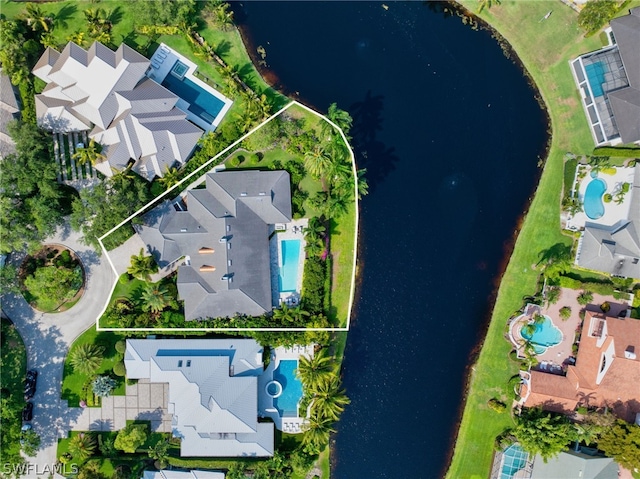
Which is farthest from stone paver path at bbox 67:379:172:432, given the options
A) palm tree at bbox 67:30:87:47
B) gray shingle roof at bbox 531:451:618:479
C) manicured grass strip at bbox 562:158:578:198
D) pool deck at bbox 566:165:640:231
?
manicured grass strip at bbox 562:158:578:198

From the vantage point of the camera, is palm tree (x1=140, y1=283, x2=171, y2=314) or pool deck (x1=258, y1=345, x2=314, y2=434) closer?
palm tree (x1=140, y1=283, x2=171, y2=314)

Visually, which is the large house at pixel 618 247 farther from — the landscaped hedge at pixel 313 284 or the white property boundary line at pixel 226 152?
the landscaped hedge at pixel 313 284

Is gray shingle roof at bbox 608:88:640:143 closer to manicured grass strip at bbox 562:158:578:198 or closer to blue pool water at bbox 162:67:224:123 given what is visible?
manicured grass strip at bbox 562:158:578:198

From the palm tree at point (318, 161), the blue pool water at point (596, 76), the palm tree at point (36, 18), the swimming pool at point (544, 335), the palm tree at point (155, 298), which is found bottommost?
the swimming pool at point (544, 335)

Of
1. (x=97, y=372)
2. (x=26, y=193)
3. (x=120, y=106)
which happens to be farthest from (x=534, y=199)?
(x=26, y=193)

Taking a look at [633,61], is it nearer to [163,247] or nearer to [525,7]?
[525,7]

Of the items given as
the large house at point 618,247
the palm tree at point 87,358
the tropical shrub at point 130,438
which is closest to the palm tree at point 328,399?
the tropical shrub at point 130,438
